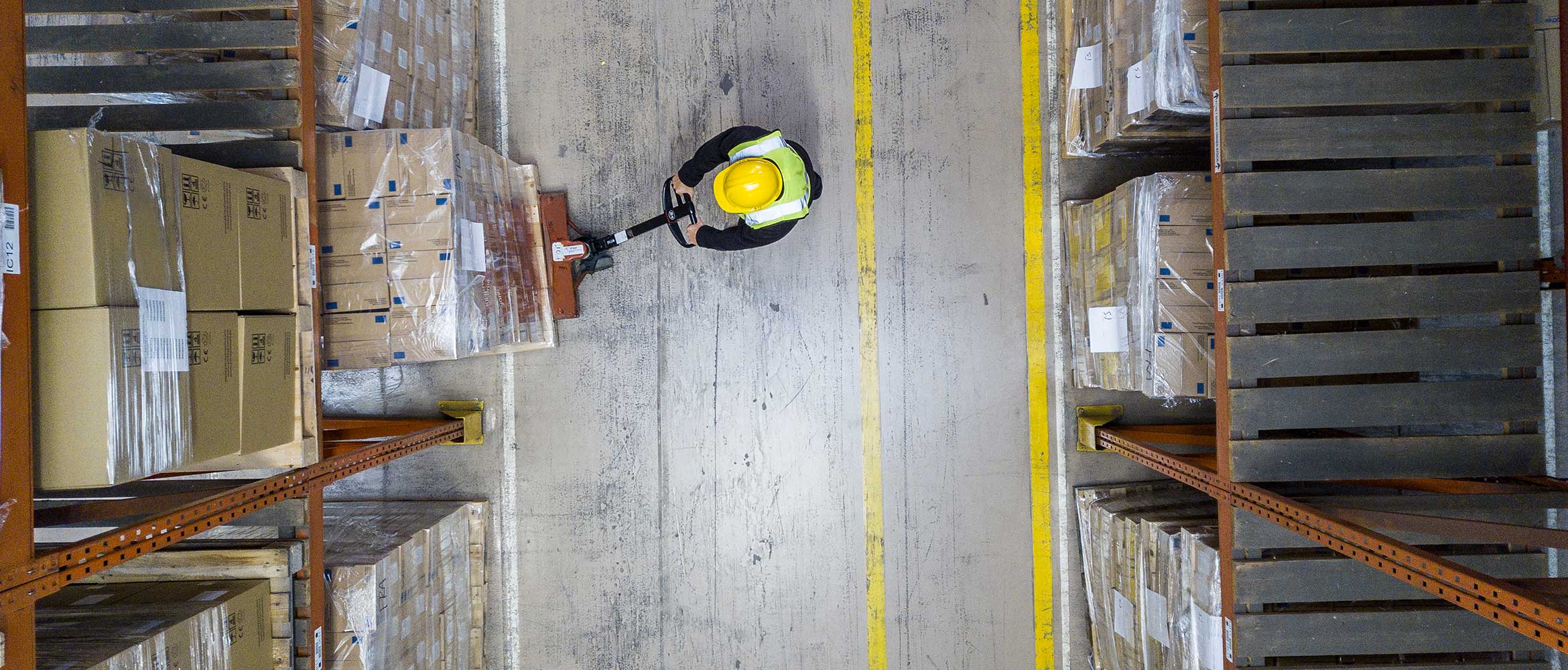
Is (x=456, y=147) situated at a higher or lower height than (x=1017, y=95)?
lower

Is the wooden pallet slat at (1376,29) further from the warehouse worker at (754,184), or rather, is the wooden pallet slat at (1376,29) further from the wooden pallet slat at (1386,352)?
the warehouse worker at (754,184)

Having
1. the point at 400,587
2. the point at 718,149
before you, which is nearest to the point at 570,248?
the point at 718,149

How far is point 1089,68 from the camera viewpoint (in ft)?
16.4

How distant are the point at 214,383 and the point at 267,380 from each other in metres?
0.28

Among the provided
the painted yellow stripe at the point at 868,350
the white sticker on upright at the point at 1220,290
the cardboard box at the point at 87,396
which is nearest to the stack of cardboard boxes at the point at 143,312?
the cardboard box at the point at 87,396

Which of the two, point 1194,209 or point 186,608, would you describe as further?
point 1194,209

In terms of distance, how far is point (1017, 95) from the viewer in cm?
572

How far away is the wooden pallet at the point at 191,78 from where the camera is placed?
3.63m

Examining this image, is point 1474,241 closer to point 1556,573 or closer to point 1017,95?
point 1556,573

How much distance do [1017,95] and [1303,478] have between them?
A: 3457 millimetres

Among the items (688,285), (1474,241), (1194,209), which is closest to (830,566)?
(688,285)

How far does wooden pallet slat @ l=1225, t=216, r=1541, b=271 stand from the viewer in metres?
3.54

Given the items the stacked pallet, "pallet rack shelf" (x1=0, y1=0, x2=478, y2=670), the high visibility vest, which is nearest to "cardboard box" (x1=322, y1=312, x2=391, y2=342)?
"pallet rack shelf" (x1=0, y1=0, x2=478, y2=670)

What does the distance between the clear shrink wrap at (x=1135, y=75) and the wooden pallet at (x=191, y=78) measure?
185 inches
